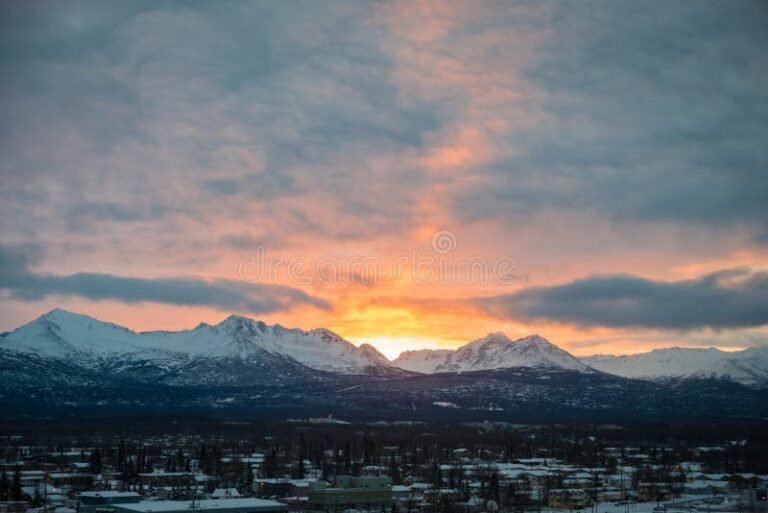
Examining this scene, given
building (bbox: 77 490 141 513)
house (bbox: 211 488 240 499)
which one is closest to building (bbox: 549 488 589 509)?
house (bbox: 211 488 240 499)

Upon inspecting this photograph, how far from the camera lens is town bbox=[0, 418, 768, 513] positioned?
3492 inches

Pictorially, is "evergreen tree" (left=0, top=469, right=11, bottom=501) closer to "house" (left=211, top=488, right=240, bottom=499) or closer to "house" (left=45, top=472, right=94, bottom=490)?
"house" (left=45, top=472, right=94, bottom=490)

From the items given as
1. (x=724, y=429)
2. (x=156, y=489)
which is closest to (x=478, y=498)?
(x=156, y=489)

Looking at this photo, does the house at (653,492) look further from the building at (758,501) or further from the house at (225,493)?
the house at (225,493)

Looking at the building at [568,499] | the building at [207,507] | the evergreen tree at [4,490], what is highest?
the evergreen tree at [4,490]

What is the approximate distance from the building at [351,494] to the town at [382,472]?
11 cm

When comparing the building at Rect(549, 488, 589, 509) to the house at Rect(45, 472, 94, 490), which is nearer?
the building at Rect(549, 488, 589, 509)

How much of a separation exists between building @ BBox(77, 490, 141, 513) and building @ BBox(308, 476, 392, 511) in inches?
588

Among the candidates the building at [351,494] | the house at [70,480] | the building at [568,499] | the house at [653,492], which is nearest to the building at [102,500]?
the building at [351,494]

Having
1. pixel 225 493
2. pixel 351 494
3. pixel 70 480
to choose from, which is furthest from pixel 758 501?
pixel 70 480

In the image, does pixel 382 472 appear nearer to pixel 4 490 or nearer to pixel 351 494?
pixel 351 494

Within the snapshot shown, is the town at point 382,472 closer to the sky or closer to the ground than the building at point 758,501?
closer to the sky

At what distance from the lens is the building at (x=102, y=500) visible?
267 feet

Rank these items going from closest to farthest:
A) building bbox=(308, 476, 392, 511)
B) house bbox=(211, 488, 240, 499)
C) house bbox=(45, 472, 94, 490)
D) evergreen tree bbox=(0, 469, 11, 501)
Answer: evergreen tree bbox=(0, 469, 11, 501) → building bbox=(308, 476, 392, 511) → house bbox=(211, 488, 240, 499) → house bbox=(45, 472, 94, 490)
